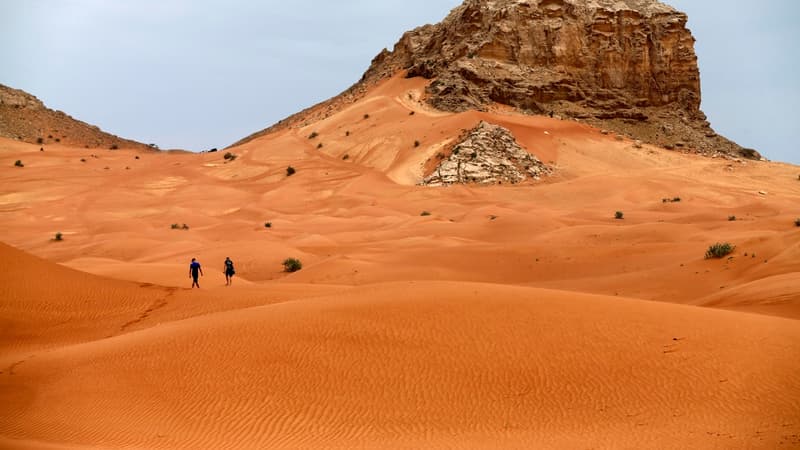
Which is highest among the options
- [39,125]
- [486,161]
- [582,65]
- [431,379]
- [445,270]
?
[582,65]

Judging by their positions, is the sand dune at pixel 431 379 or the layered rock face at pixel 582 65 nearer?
the sand dune at pixel 431 379

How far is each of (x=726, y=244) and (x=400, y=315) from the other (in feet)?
39.9

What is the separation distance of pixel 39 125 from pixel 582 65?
51.9 metres

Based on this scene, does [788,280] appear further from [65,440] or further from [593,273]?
[65,440]

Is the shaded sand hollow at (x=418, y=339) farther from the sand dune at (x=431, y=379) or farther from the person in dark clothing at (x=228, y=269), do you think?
the person in dark clothing at (x=228, y=269)

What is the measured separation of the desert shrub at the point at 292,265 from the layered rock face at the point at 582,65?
2977 centimetres

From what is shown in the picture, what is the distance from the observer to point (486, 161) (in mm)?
42344

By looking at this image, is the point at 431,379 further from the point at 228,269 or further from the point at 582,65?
the point at 582,65

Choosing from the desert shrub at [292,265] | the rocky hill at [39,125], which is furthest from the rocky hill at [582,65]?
the rocky hill at [39,125]

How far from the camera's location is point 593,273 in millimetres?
20312

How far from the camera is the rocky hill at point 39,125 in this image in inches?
2424

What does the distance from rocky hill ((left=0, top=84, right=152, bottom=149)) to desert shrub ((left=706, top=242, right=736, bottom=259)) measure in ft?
194

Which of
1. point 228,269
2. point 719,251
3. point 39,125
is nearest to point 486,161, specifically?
point 719,251

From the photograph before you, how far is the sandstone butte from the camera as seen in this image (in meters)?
7.80
